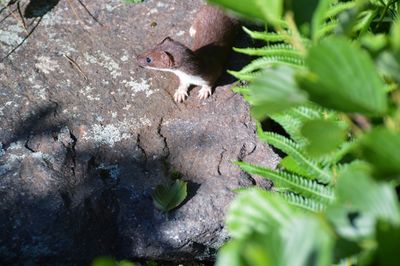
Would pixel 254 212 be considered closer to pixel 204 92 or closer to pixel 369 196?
pixel 369 196

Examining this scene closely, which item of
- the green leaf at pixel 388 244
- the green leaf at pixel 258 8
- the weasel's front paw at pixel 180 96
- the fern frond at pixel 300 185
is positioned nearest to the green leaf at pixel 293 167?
the fern frond at pixel 300 185

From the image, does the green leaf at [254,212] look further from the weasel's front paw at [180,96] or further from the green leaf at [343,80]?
the weasel's front paw at [180,96]

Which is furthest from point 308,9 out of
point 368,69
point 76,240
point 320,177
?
point 76,240

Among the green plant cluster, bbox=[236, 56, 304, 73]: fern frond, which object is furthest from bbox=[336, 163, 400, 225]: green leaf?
bbox=[236, 56, 304, 73]: fern frond

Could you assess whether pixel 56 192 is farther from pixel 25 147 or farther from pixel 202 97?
pixel 202 97

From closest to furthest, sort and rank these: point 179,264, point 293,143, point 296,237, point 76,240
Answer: point 296,237 < point 293,143 < point 76,240 < point 179,264

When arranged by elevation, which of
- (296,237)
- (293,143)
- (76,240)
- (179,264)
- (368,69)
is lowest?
(179,264)

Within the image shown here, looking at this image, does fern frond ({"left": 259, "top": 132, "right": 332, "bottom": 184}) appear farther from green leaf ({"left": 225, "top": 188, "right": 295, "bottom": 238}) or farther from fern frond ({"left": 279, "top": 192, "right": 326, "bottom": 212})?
green leaf ({"left": 225, "top": 188, "right": 295, "bottom": 238})
